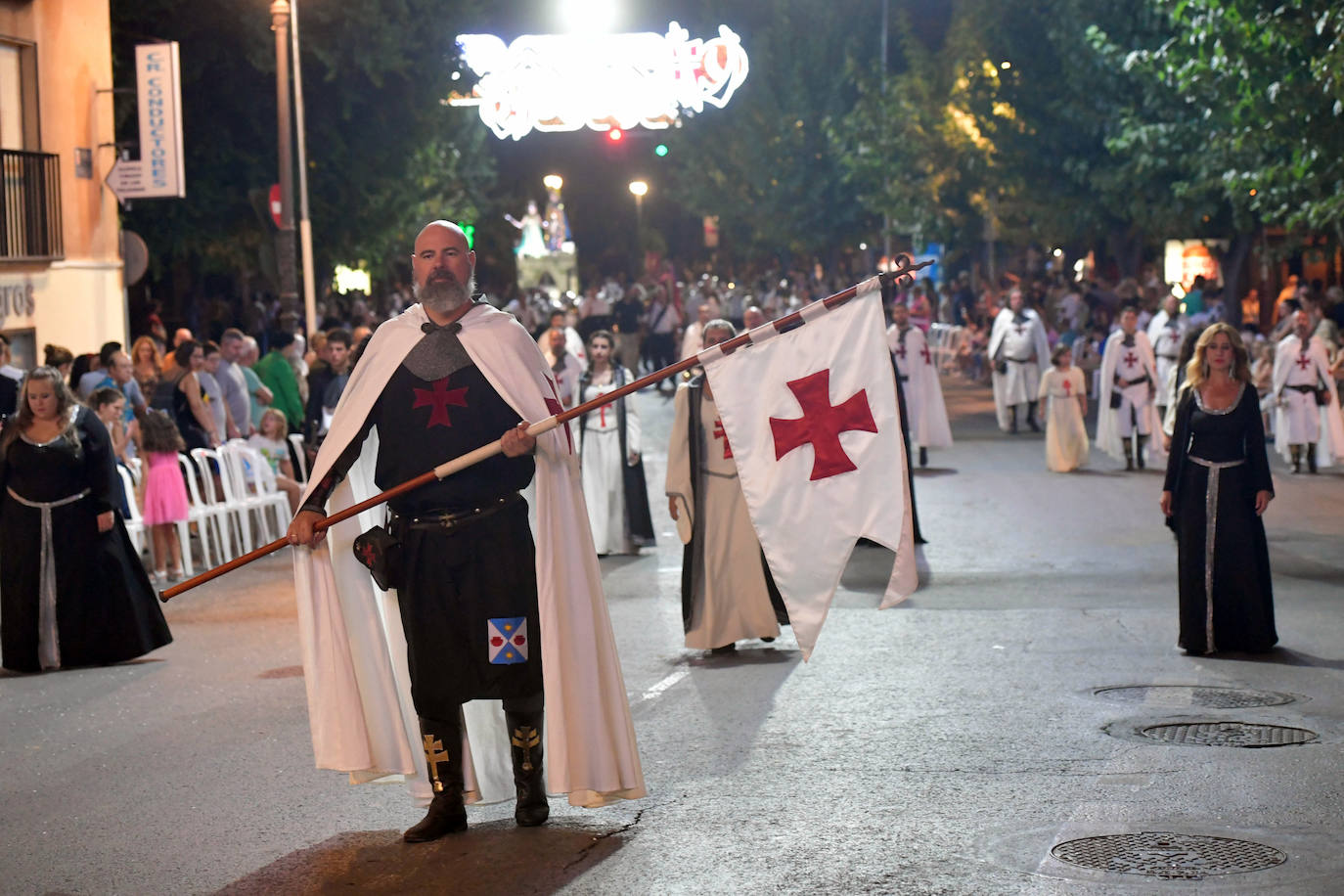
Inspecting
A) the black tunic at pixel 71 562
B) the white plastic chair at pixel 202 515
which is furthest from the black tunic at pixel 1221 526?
the white plastic chair at pixel 202 515

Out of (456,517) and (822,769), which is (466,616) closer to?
(456,517)

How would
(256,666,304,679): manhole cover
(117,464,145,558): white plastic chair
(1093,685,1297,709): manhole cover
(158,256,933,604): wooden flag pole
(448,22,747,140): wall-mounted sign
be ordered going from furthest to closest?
(448,22,747,140): wall-mounted sign
(117,464,145,558): white plastic chair
(256,666,304,679): manhole cover
(1093,685,1297,709): manhole cover
(158,256,933,604): wooden flag pole

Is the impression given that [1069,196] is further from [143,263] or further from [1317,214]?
[143,263]

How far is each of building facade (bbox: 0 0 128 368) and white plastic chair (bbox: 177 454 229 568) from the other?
6066 millimetres

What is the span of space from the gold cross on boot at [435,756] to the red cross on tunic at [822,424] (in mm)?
1583

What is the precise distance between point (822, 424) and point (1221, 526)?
441cm

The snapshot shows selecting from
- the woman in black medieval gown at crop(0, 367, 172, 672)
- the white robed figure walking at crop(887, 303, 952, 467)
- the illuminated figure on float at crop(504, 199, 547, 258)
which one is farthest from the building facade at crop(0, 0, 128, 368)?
the illuminated figure on float at crop(504, 199, 547, 258)

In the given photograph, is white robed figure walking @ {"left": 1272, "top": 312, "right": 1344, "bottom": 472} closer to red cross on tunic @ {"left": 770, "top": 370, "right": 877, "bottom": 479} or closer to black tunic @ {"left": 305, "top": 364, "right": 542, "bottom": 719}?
red cross on tunic @ {"left": 770, "top": 370, "right": 877, "bottom": 479}

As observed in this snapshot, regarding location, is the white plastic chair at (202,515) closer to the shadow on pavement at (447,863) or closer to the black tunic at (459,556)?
the black tunic at (459,556)

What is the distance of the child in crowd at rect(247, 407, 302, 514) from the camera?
56.2ft

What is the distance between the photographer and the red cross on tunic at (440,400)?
700 centimetres

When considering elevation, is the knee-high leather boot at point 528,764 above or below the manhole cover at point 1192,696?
above

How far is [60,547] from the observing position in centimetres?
1124

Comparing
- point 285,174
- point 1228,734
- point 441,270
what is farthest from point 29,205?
point 1228,734
